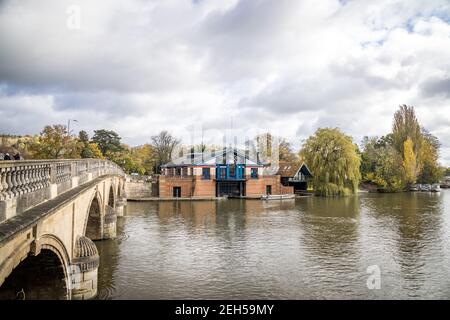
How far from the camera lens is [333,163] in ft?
188

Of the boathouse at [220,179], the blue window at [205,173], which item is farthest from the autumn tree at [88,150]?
the blue window at [205,173]

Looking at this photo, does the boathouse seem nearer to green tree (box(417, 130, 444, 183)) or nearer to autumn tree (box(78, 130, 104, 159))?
autumn tree (box(78, 130, 104, 159))

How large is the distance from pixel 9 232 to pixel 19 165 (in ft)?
5.04

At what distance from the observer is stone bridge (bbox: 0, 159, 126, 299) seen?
21.1 feet

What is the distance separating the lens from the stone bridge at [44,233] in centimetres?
644

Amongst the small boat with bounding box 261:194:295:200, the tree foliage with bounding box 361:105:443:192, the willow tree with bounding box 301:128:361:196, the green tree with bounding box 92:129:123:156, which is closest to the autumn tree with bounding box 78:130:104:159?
the green tree with bounding box 92:129:123:156

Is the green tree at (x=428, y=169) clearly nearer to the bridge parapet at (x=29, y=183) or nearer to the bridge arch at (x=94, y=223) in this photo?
the bridge arch at (x=94, y=223)

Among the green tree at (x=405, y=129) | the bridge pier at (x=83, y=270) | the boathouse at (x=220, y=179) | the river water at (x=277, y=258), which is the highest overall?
the green tree at (x=405, y=129)

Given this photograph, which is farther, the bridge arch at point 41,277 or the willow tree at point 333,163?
the willow tree at point 333,163

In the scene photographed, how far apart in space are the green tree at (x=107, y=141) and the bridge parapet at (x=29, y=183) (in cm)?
6781

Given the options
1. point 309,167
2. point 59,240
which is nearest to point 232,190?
point 309,167

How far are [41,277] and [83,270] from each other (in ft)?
6.19

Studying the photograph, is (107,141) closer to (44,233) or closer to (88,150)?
(88,150)
